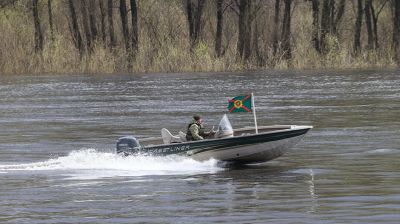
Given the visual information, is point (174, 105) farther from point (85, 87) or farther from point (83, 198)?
point (83, 198)

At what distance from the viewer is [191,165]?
25062 mm

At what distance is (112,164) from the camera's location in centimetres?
2569

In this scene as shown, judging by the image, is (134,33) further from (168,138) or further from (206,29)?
(168,138)

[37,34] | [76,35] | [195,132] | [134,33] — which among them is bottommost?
[195,132]

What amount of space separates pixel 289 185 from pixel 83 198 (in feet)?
13.0

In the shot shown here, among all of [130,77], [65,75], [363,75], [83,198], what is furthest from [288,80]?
[83,198]

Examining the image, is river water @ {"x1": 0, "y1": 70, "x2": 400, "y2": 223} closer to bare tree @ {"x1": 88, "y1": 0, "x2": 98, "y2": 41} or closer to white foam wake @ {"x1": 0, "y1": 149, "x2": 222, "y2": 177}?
white foam wake @ {"x1": 0, "y1": 149, "x2": 222, "y2": 177}

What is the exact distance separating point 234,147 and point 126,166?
2459mm

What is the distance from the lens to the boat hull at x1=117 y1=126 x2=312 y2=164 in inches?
978

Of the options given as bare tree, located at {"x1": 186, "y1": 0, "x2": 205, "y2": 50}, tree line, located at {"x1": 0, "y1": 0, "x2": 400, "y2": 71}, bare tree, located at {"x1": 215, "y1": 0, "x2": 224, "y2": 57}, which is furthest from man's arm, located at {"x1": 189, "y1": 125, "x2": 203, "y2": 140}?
bare tree, located at {"x1": 186, "y1": 0, "x2": 205, "y2": 50}

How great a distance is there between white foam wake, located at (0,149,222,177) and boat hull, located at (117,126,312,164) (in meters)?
0.15

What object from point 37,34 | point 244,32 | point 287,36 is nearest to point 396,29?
point 287,36

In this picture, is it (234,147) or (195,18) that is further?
(195,18)

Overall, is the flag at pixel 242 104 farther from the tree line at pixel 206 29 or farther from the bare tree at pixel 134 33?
the bare tree at pixel 134 33
